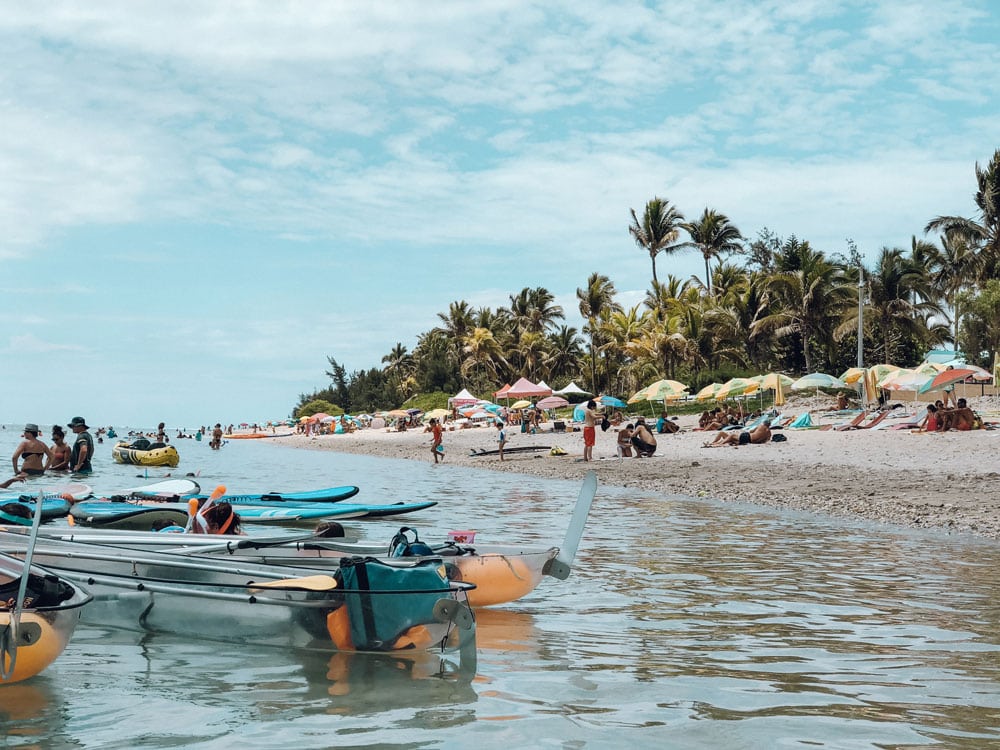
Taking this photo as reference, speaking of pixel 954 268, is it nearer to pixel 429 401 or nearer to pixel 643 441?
pixel 643 441

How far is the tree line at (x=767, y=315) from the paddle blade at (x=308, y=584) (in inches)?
1542

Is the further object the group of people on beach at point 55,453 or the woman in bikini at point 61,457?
the woman in bikini at point 61,457

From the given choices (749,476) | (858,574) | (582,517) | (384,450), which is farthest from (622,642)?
(384,450)

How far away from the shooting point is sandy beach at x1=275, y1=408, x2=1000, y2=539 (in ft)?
53.3

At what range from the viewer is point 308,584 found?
23.1 feet

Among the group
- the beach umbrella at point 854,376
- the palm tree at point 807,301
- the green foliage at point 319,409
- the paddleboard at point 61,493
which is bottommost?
the paddleboard at point 61,493

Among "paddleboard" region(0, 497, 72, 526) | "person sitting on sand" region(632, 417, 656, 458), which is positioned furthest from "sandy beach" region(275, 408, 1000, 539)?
"paddleboard" region(0, 497, 72, 526)

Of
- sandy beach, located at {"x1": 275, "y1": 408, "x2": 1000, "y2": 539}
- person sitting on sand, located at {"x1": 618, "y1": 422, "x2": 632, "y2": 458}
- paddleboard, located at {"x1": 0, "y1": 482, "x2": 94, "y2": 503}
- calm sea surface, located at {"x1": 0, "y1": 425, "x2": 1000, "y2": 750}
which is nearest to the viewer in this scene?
calm sea surface, located at {"x1": 0, "y1": 425, "x2": 1000, "y2": 750}

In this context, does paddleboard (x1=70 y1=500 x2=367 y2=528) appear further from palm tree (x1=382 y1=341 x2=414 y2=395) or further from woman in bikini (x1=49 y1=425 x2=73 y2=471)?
palm tree (x1=382 y1=341 x2=414 y2=395)

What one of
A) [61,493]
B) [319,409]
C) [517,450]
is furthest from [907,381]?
[319,409]

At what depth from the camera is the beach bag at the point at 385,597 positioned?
22.4 ft

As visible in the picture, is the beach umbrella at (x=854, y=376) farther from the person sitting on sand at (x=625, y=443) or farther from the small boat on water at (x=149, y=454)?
the small boat on water at (x=149, y=454)

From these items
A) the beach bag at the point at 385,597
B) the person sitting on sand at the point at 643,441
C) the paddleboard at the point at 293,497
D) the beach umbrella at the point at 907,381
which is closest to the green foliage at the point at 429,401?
the beach umbrella at the point at 907,381

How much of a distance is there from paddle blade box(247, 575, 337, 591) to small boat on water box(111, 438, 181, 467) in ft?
98.6
